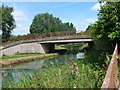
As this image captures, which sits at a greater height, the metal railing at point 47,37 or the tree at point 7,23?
the tree at point 7,23

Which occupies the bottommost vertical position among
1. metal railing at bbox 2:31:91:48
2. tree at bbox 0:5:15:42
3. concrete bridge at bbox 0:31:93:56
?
concrete bridge at bbox 0:31:93:56

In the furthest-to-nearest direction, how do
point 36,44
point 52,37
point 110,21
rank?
point 36,44, point 52,37, point 110,21

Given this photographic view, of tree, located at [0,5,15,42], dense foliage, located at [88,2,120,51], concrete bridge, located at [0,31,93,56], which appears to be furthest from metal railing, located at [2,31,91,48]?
dense foliage, located at [88,2,120,51]

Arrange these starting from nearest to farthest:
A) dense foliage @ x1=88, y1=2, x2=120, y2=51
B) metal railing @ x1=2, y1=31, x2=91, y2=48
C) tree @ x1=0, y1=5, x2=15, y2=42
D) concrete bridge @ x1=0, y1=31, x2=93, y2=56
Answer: dense foliage @ x1=88, y1=2, x2=120, y2=51
concrete bridge @ x1=0, y1=31, x2=93, y2=56
metal railing @ x1=2, y1=31, x2=91, y2=48
tree @ x1=0, y1=5, x2=15, y2=42

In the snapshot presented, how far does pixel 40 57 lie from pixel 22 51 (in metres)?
7.60

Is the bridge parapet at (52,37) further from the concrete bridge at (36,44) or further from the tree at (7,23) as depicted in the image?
the tree at (7,23)

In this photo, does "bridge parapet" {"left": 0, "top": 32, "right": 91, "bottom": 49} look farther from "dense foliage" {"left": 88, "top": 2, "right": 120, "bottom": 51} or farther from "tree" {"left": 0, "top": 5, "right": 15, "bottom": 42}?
"dense foliage" {"left": 88, "top": 2, "right": 120, "bottom": 51}

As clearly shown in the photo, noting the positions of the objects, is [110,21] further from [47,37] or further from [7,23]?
[7,23]

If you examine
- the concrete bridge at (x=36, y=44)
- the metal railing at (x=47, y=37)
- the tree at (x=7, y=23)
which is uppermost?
the tree at (x=7, y=23)

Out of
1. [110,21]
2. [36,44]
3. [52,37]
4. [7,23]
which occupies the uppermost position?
[7,23]

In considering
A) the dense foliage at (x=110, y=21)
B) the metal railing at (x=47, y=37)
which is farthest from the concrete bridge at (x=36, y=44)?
the dense foliage at (x=110, y=21)

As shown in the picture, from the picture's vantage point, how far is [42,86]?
5180 millimetres

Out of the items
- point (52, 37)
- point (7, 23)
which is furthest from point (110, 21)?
point (7, 23)

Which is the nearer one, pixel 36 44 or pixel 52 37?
pixel 52 37
